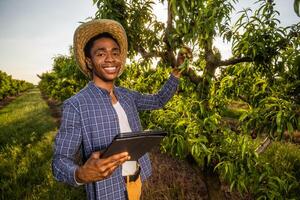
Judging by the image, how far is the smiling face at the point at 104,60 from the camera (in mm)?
2371

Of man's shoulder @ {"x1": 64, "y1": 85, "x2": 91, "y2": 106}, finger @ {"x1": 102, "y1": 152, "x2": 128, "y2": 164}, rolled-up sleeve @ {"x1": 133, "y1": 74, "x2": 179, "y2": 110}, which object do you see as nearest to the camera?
finger @ {"x1": 102, "y1": 152, "x2": 128, "y2": 164}

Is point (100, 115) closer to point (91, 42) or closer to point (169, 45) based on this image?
point (91, 42)

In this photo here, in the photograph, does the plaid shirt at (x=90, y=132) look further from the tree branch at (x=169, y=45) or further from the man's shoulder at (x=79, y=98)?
the tree branch at (x=169, y=45)

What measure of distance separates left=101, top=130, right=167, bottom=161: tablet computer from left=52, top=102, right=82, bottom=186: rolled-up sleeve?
0.34 meters

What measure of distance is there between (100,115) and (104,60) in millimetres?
450

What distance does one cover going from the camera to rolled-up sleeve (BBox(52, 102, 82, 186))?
6.01 ft

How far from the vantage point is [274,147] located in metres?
7.78

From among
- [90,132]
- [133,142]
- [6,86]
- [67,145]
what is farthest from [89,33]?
[6,86]

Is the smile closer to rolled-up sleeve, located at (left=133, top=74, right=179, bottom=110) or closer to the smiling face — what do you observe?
the smiling face

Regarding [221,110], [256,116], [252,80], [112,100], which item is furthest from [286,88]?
[112,100]

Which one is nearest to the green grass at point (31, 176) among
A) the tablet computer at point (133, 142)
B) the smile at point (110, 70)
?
the smile at point (110, 70)

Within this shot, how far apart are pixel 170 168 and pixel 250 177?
425 cm

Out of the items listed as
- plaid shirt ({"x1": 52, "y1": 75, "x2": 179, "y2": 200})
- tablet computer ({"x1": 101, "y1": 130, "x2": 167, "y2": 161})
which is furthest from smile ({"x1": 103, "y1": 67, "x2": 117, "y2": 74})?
tablet computer ({"x1": 101, "y1": 130, "x2": 167, "y2": 161})

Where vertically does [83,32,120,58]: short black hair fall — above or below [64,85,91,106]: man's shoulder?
above
